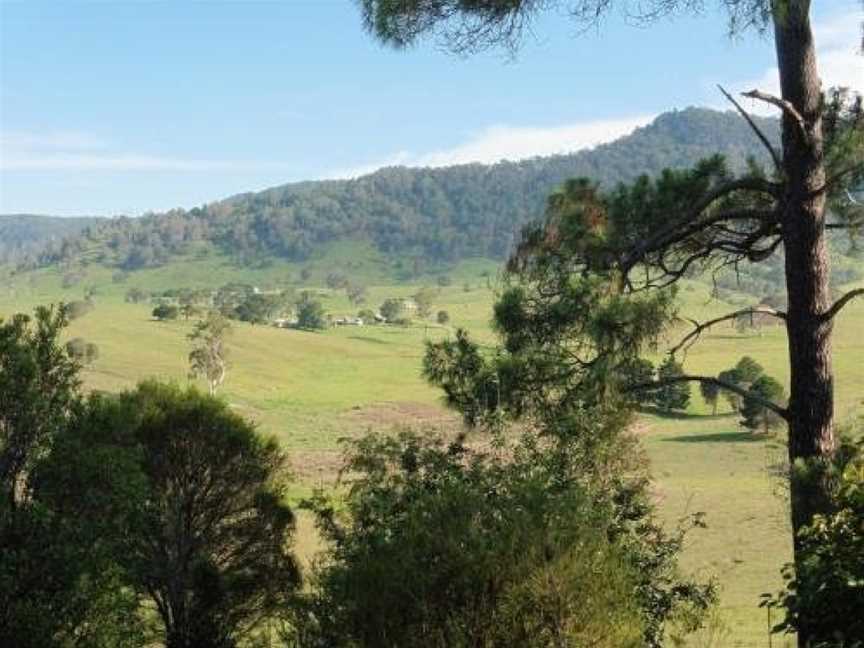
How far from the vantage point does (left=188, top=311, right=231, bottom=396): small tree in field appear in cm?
9912

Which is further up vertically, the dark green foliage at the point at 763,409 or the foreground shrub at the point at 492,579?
the foreground shrub at the point at 492,579

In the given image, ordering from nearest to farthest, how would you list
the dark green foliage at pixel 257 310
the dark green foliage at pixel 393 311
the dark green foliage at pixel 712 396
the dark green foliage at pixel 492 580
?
the dark green foliage at pixel 492 580 < the dark green foliage at pixel 712 396 < the dark green foliage at pixel 257 310 < the dark green foliage at pixel 393 311

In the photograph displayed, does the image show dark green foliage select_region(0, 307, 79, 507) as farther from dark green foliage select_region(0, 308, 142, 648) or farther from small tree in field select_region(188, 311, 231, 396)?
small tree in field select_region(188, 311, 231, 396)

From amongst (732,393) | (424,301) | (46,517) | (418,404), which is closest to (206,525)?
(46,517)

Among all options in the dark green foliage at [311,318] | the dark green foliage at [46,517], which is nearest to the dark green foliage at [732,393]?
the dark green foliage at [46,517]

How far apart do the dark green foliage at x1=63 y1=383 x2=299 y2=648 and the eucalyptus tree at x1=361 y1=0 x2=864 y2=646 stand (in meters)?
9.06

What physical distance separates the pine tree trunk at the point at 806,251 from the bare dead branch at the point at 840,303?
5cm

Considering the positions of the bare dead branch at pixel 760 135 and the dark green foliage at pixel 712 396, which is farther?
the dark green foliage at pixel 712 396

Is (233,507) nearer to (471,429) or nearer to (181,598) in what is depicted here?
(181,598)

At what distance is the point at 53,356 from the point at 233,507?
7.64 meters

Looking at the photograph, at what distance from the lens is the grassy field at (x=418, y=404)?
3262cm

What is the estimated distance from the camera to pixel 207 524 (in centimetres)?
1789

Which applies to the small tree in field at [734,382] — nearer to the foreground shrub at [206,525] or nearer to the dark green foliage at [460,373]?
the foreground shrub at [206,525]

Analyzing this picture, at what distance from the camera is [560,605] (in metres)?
8.73
